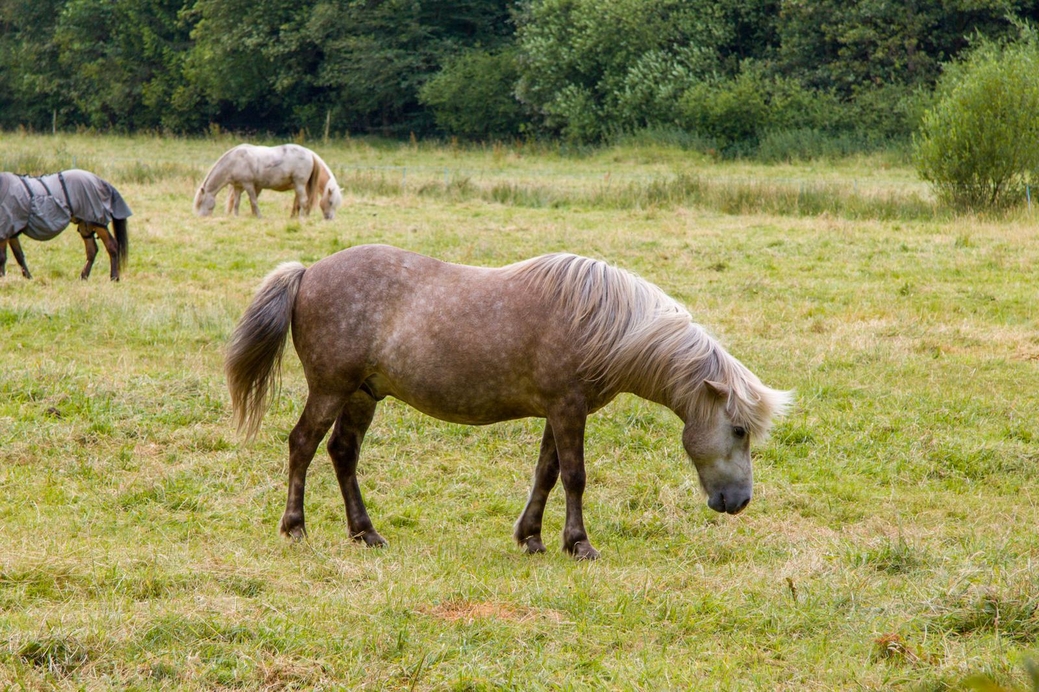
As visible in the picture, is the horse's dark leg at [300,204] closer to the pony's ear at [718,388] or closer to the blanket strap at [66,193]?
the blanket strap at [66,193]

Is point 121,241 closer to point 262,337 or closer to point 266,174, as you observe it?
point 266,174

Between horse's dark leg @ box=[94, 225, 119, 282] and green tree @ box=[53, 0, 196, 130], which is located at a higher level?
green tree @ box=[53, 0, 196, 130]

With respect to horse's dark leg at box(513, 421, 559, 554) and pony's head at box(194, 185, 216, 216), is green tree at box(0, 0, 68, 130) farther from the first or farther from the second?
horse's dark leg at box(513, 421, 559, 554)

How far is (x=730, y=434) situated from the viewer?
5.06 m

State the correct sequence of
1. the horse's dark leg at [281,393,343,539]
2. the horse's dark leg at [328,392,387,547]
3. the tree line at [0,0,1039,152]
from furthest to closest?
the tree line at [0,0,1039,152] < the horse's dark leg at [328,392,387,547] < the horse's dark leg at [281,393,343,539]

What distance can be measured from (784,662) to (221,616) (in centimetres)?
214

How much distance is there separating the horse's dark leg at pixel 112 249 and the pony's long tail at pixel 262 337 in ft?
23.5

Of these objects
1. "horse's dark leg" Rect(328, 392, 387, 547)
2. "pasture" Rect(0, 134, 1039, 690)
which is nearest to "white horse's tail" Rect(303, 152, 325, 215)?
"pasture" Rect(0, 134, 1039, 690)

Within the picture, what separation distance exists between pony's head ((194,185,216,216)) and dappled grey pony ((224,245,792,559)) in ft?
42.6

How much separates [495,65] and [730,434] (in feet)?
125

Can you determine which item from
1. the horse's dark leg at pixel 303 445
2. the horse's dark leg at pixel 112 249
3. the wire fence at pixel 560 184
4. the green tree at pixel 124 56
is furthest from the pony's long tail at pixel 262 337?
the green tree at pixel 124 56

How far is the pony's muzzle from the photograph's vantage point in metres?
5.09

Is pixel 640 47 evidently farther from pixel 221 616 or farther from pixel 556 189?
pixel 221 616

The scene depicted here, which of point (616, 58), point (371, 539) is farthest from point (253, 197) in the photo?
point (616, 58)
